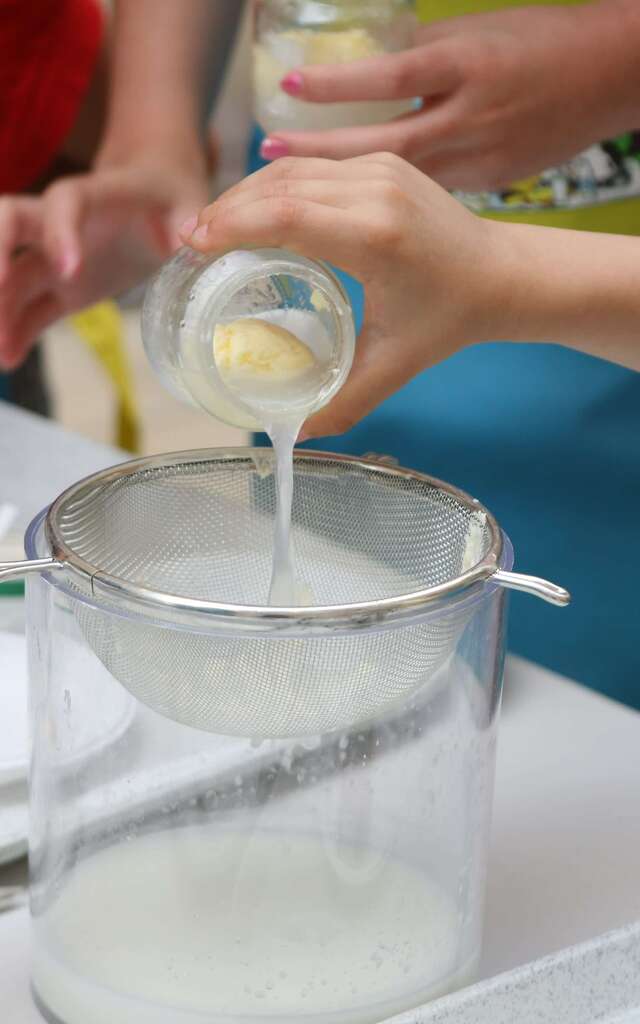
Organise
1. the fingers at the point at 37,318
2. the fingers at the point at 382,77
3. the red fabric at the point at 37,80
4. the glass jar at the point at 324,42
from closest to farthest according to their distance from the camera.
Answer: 1. the fingers at the point at 382,77
2. the glass jar at the point at 324,42
3. the fingers at the point at 37,318
4. the red fabric at the point at 37,80

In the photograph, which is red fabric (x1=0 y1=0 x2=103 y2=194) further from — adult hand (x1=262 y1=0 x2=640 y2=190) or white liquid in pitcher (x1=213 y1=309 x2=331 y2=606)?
white liquid in pitcher (x1=213 y1=309 x2=331 y2=606)

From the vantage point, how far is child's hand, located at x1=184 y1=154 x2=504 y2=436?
58cm

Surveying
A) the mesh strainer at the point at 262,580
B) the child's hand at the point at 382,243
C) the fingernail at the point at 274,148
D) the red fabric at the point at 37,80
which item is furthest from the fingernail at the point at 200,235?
the red fabric at the point at 37,80

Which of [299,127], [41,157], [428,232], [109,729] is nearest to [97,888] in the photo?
[109,729]

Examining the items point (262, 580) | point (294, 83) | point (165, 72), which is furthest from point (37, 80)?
point (262, 580)

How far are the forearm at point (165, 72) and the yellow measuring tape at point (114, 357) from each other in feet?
1.70

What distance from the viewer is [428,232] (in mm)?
604

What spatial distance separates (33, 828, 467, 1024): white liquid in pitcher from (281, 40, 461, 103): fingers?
46 cm

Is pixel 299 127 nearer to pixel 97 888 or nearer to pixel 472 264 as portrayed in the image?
pixel 472 264

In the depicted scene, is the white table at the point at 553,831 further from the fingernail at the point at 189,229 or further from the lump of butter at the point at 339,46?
the lump of butter at the point at 339,46

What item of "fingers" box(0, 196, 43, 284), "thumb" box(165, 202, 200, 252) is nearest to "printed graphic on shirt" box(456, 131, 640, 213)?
"thumb" box(165, 202, 200, 252)

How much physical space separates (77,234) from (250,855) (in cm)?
64

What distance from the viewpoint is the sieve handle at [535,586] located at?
0.58 metres

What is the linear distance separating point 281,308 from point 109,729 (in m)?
0.21
